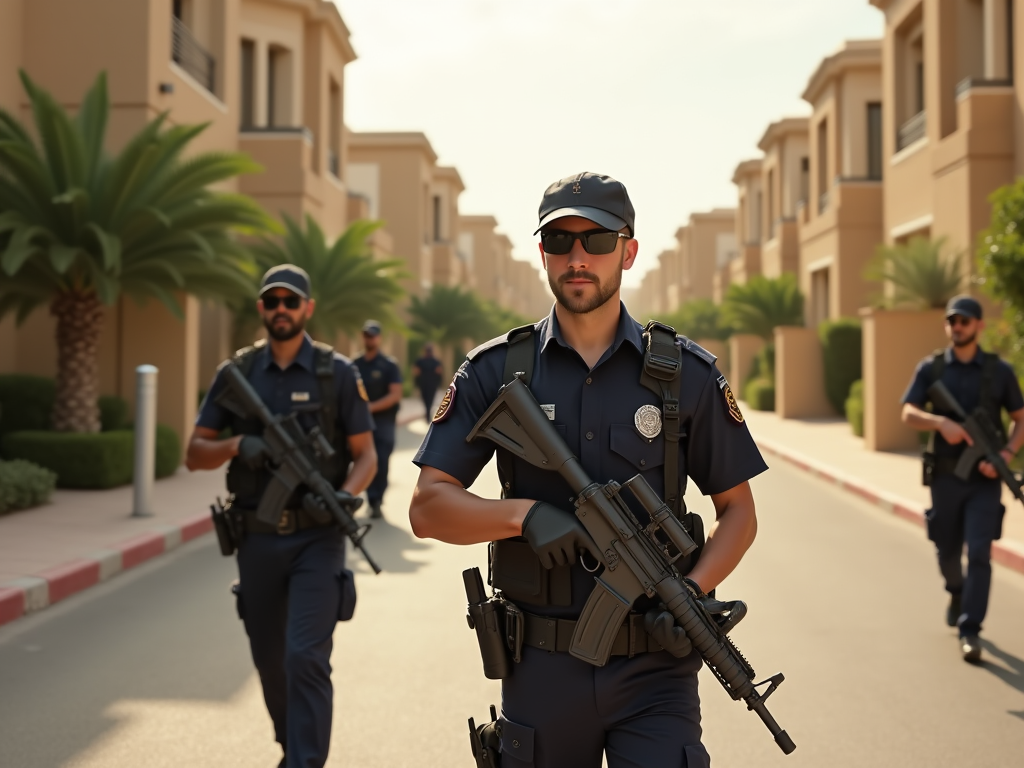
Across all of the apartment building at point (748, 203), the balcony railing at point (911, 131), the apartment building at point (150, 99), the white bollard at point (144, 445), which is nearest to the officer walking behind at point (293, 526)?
the white bollard at point (144, 445)

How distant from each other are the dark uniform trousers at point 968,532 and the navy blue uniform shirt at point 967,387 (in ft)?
0.72

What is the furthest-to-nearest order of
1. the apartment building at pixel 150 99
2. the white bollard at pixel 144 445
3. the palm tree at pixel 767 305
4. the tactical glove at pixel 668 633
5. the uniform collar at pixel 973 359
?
the palm tree at pixel 767 305 < the apartment building at pixel 150 99 < the white bollard at pixel 144 445 < the uniform collar at pixel 973 359 < the tactical glove at pixel 668 633

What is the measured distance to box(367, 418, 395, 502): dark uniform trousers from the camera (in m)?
11.2

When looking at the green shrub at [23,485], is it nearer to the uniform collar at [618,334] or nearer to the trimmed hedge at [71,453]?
the trimmed hedge at [71,453]

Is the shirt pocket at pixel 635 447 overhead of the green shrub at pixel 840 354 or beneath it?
beneath

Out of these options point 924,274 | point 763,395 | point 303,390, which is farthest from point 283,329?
point 763,395

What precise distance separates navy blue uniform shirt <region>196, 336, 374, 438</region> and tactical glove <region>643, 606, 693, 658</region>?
228cm

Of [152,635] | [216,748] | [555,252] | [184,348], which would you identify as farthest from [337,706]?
[184,348]

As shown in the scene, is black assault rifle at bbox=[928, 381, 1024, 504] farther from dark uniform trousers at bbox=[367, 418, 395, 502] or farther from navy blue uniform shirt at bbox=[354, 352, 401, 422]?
navy blue uniform shirt at bbox=[354, 352, 401, 422]

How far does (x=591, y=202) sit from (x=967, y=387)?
185 inches

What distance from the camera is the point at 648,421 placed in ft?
9.01

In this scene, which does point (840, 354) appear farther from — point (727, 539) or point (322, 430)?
point (727, 539)

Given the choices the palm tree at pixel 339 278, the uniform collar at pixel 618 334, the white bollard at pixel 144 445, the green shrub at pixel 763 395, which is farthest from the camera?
the green shrub at pixel 763 395

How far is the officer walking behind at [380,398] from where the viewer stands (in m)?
11.2
